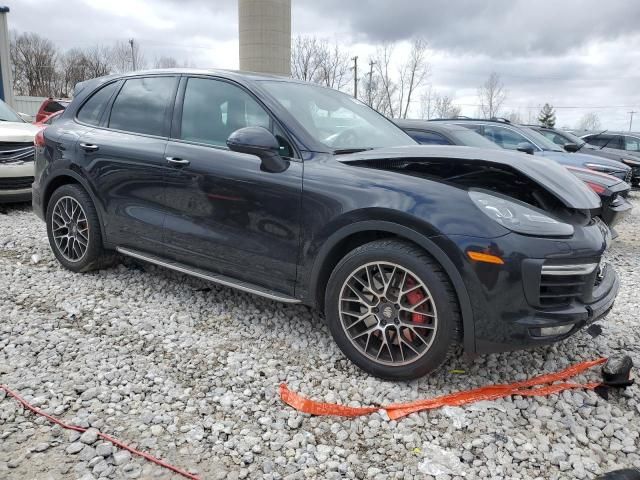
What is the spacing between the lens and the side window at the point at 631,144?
15.1 metres

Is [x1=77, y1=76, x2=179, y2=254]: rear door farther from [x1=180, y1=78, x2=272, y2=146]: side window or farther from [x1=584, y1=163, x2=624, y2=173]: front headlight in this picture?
[x1=584, y1=163, x2=624, y2=173]: front headlight

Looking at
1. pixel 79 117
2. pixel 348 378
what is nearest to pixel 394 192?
pixel 348 378

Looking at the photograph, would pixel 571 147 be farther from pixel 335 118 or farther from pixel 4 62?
pixel 4 62

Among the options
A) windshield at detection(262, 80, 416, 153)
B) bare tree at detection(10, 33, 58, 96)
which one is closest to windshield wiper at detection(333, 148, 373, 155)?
windshield at detection(262, 80, 416, 153)

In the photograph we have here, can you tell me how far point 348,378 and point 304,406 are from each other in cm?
39

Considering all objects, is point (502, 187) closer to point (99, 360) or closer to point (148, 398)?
point (148, 398)

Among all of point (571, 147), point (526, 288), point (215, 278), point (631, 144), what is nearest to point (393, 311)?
point (526, 288)

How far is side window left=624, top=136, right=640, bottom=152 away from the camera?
49.6ft

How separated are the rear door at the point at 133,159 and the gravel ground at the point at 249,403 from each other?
0.60 metres

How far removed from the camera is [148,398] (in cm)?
281

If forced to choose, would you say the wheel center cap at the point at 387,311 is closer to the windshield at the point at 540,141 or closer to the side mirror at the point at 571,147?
the windshield at the point at 540,141

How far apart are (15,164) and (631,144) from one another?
50.7ft

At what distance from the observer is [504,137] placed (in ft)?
31.3

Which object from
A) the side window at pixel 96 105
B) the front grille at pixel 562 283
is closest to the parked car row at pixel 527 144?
the front grille at pixel 562 283
